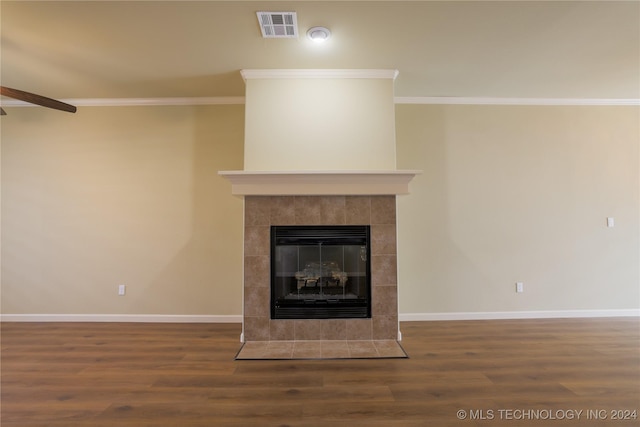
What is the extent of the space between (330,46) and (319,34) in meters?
0.21

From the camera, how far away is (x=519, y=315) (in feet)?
11.5

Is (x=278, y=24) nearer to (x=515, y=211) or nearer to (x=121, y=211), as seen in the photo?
(x=121, y=211)

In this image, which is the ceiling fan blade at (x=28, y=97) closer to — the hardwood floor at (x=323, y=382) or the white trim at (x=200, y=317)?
the hardwood floor at (x=323, y=382)

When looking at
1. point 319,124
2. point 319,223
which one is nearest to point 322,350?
point 319,223

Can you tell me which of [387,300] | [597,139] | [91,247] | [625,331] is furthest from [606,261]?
[91,247]

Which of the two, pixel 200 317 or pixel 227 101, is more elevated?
pixel 227 101

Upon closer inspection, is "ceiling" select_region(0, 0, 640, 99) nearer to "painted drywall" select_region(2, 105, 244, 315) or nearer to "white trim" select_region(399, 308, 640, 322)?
"painted drywall" select_region(2, 105, 244, 315)

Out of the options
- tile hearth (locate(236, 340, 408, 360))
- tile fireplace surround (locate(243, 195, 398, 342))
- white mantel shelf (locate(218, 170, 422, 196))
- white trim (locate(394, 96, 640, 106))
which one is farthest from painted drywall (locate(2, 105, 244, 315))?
white trim (locate(394, 96, 640, 106))

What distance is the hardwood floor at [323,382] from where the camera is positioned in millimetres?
1711

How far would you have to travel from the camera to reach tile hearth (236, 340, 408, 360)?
2475 millimetres

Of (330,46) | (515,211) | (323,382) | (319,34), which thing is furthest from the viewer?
(515,211)

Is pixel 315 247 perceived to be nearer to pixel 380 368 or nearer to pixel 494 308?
pixel 380 368

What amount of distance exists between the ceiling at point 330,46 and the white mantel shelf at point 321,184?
106 cm

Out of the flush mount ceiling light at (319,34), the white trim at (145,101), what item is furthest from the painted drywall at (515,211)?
the white trim at (145,101)
